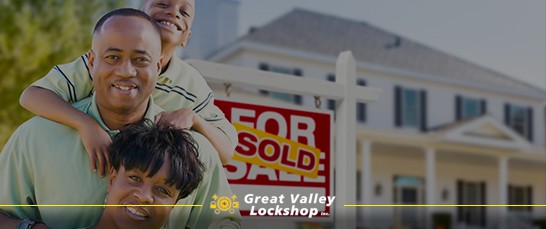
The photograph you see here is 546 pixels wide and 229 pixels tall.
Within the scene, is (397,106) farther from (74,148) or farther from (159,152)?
(74,148)

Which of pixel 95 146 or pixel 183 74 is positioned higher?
pixel 183 74

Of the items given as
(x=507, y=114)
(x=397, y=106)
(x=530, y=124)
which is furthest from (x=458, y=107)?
(x=530, y=124)

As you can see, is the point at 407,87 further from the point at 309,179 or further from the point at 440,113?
the point at 309,179

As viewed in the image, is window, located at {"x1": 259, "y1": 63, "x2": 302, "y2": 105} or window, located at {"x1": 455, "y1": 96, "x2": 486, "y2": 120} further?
window, located at {"x1": 455, "y1": 96, "x2": 486, "y2": 120}

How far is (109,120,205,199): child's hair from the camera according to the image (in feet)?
9.41

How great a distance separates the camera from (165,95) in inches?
119

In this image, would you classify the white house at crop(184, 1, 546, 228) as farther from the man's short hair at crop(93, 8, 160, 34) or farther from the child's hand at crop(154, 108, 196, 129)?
the man's short hair at crop(93, 8, 160, 34)

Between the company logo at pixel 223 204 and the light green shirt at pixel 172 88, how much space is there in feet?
0.87

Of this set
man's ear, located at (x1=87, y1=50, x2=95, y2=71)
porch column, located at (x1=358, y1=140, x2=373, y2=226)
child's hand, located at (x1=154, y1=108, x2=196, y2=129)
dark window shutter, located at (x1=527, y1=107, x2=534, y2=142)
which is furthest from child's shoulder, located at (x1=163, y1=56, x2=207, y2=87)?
dark window shutter, located at (x1=527, y1=107, x2=534, y2=142)

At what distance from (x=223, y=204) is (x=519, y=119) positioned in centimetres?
877

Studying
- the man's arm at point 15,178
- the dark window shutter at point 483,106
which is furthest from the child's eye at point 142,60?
the dark window shutter at point 483,106

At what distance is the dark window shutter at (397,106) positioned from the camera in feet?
32.5

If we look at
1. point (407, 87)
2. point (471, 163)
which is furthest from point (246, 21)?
point (471, 163)

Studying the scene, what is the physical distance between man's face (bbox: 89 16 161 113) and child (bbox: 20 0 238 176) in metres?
0.07
